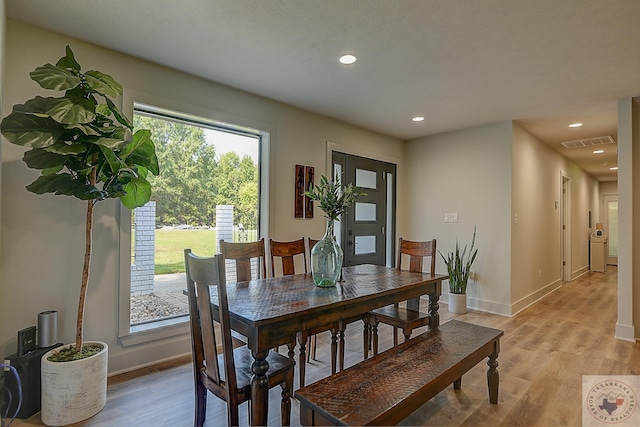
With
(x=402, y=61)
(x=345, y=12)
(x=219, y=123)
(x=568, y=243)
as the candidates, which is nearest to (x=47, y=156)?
(x=219, y=123)

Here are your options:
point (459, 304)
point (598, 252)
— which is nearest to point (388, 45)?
point (459, 304)

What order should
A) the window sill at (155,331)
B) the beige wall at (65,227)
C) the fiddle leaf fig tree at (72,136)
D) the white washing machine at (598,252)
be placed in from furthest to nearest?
the white washing machine at (598,252)
the window sill at (155,331)
the beige wall at (65,227)
the fiddle leaf fig tree at (72,136)

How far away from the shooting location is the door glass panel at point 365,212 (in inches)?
185

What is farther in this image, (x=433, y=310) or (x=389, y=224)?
(x=389, y=224)

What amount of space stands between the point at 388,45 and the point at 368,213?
9.08 ft

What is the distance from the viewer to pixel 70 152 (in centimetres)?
183

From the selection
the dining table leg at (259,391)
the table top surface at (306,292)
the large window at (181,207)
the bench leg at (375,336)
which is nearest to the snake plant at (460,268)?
the table top surface at (306,292)

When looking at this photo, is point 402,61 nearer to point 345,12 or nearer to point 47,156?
point 345,12

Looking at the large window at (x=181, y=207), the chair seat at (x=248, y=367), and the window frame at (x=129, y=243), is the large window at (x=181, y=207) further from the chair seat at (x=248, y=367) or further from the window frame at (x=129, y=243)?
the chair seat at (x=248, y=367)

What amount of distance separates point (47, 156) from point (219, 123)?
5.02ft

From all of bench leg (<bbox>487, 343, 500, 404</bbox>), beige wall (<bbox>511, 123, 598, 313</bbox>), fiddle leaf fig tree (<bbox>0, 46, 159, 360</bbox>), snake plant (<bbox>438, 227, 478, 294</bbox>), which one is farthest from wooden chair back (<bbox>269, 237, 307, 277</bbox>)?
beige wall (<bbox>511, 123, 598, 313</bbox>)

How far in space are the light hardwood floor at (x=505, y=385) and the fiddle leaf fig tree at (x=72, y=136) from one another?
555 mm

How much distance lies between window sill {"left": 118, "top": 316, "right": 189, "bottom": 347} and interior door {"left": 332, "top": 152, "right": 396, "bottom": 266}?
228 centimetres

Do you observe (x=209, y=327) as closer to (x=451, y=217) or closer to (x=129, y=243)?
(x=129, y=243)
